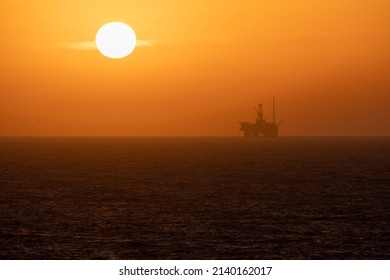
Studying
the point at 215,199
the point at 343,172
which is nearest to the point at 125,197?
the point at 215,199

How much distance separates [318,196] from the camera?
287ft

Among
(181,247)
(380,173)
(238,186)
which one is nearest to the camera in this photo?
(181,247)

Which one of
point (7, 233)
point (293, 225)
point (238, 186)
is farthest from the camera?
point (238, 186)

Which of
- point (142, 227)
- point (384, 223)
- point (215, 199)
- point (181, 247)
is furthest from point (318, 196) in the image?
point (181, 247)

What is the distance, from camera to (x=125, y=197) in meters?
87.2

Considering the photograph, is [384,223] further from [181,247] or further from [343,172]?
[343,172]

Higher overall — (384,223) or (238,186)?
(238,186)

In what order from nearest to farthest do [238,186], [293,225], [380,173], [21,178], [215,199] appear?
1. [293,225]
2. [215,199]
3. [238,186]
4. [21,178]
5. [380,173]

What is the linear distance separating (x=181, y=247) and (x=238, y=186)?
48.8 meters

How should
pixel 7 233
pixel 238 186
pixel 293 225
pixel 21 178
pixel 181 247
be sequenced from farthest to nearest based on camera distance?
pixel 21 178 < pixel 238 186 < pixel 293 225 < pixel 7 233 < pixel 181 247

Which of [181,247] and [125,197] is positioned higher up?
[125,197]

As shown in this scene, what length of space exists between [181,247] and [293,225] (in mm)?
14539

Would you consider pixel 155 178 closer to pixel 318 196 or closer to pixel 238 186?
pixel 238 186

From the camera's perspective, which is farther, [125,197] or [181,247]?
[125,197]
